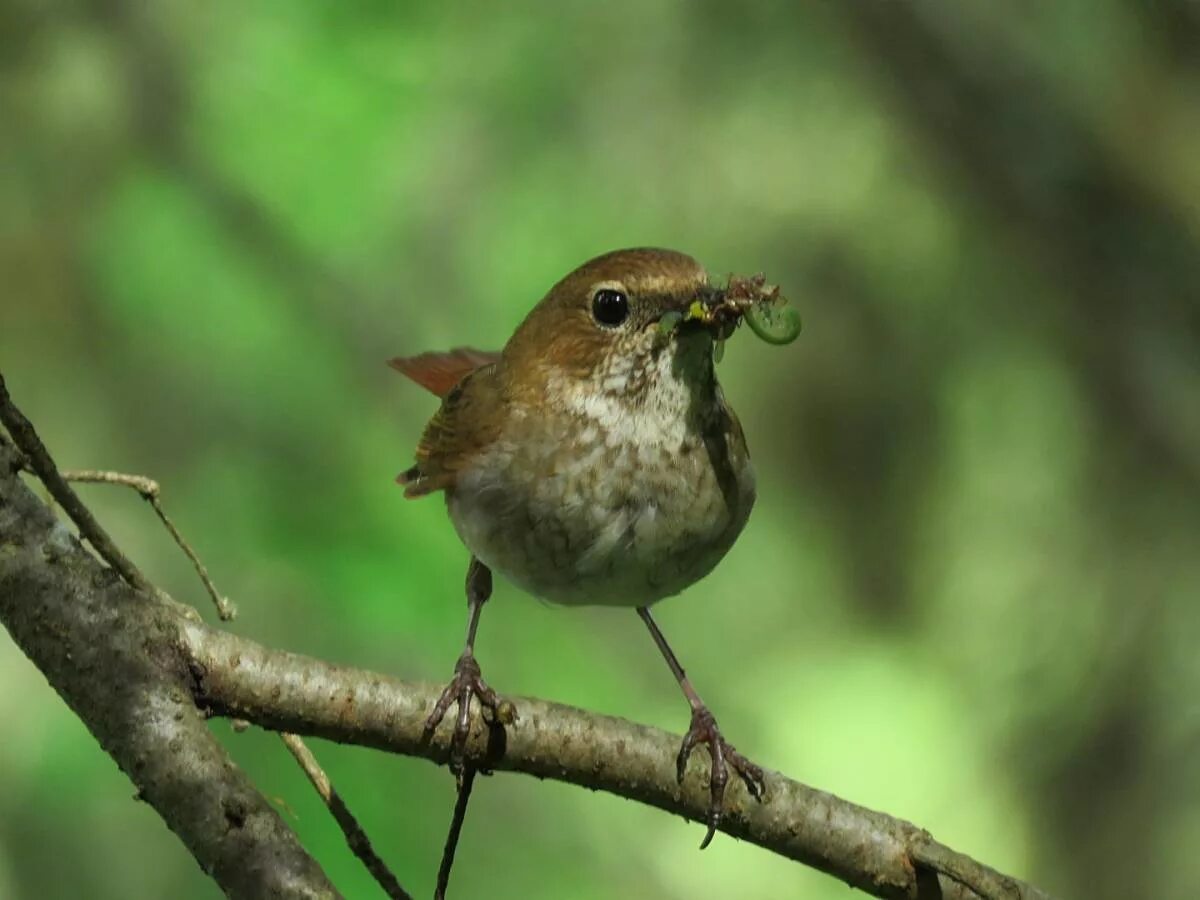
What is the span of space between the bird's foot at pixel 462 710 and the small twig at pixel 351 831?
0.62 ft

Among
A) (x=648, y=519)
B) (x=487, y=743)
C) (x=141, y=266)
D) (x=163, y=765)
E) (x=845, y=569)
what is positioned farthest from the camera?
(x=845, y=569)

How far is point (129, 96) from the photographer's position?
4785 mm

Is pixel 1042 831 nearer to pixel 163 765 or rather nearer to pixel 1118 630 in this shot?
pixel 1118 630

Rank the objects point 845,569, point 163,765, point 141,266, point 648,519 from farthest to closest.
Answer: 1. point 845,569
2. point 141,266
3. point 648,519
4. point 163,765

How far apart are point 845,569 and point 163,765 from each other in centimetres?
407

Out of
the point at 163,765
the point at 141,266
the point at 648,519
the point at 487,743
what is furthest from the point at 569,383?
the point at 141,266

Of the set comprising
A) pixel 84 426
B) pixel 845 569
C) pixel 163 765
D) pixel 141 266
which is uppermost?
pixel 845 569

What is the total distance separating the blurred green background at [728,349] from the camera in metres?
4.44

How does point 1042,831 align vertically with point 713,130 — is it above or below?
below

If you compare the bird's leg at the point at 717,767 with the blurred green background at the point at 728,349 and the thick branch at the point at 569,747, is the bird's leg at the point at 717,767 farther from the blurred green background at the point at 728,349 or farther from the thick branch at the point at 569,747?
the blurred green background at the point at 728,349

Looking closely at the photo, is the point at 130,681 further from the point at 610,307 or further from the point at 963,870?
the point at 963,870

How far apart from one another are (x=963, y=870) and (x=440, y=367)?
1689 millimetres

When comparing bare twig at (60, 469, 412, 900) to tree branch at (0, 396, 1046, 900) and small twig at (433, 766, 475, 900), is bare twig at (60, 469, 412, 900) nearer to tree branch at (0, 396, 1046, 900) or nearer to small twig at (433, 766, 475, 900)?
small twig at (433, 766, 475, 900)

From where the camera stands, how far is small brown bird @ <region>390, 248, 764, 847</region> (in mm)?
2316
